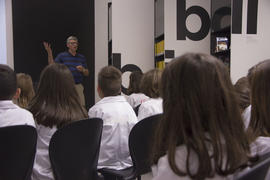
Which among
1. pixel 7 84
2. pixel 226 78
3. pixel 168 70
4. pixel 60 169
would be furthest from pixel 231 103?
pixel 7 84

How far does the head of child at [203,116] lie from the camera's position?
816mm

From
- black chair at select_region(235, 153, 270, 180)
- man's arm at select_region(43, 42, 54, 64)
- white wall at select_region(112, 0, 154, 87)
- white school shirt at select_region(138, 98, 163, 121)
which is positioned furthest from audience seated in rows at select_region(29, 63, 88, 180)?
man's arm at select_region(43, 42, 54, 64)

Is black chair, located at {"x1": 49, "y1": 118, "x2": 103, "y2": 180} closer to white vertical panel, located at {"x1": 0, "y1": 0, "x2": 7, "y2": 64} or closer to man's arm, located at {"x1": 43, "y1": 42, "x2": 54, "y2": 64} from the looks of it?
man's arm, located at {"x1": 43, "y1": 42, "x2": 54, "y2": 64}

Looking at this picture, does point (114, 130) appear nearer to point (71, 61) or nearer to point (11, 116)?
point (11, 116)

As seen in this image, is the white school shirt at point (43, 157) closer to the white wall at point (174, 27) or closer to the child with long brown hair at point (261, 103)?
the child with long brown hair at point (261, 103)

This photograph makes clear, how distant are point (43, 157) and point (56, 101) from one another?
14.2 inches

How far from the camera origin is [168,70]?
2.83 feet

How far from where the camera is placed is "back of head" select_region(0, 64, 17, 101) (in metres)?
1.55

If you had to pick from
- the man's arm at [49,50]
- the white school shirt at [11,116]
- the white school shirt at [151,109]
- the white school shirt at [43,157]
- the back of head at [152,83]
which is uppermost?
the man's arm at [49,50]

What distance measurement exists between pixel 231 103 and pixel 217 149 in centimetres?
15

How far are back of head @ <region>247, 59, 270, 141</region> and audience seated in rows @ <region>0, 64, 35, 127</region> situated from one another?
1152 mm

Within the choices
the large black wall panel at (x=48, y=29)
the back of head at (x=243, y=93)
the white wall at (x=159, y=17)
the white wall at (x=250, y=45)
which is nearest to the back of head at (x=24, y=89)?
the back of head at (x=243, y=93)

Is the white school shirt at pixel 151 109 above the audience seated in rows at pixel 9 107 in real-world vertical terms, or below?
below

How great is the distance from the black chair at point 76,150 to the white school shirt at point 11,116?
182 millimetres
